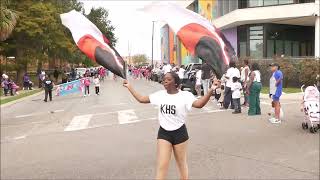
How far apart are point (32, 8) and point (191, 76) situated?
18113 mm

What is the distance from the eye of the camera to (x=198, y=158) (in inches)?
372

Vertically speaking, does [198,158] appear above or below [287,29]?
below

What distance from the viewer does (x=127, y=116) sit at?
1688cm

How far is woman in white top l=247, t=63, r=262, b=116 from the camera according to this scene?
15148 millimetres

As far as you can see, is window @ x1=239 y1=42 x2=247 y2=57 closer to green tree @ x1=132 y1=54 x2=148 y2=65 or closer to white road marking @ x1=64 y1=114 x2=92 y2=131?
white road marking @ x1=64 y1=114 x2=92 y2=131

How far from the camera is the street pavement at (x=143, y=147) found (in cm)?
848

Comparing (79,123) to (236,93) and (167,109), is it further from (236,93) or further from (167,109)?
(167,109)

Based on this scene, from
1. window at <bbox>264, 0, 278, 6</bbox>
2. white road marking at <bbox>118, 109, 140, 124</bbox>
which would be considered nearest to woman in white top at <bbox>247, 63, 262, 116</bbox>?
white road marking at <bbox>118, 109, 140, 124</bbox>

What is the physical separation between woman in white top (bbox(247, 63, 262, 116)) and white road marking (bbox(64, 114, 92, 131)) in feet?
16.3

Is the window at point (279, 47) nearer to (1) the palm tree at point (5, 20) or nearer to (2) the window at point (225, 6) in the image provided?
(2) the window at point (225, 6)

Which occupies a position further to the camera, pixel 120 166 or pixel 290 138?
pixel 290 138

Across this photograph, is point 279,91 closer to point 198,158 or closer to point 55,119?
point 198,158

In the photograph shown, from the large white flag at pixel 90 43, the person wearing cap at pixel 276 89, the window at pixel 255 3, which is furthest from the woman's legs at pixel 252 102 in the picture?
the window at pixel 255 3

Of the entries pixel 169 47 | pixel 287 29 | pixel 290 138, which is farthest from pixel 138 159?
pixel 169 47
